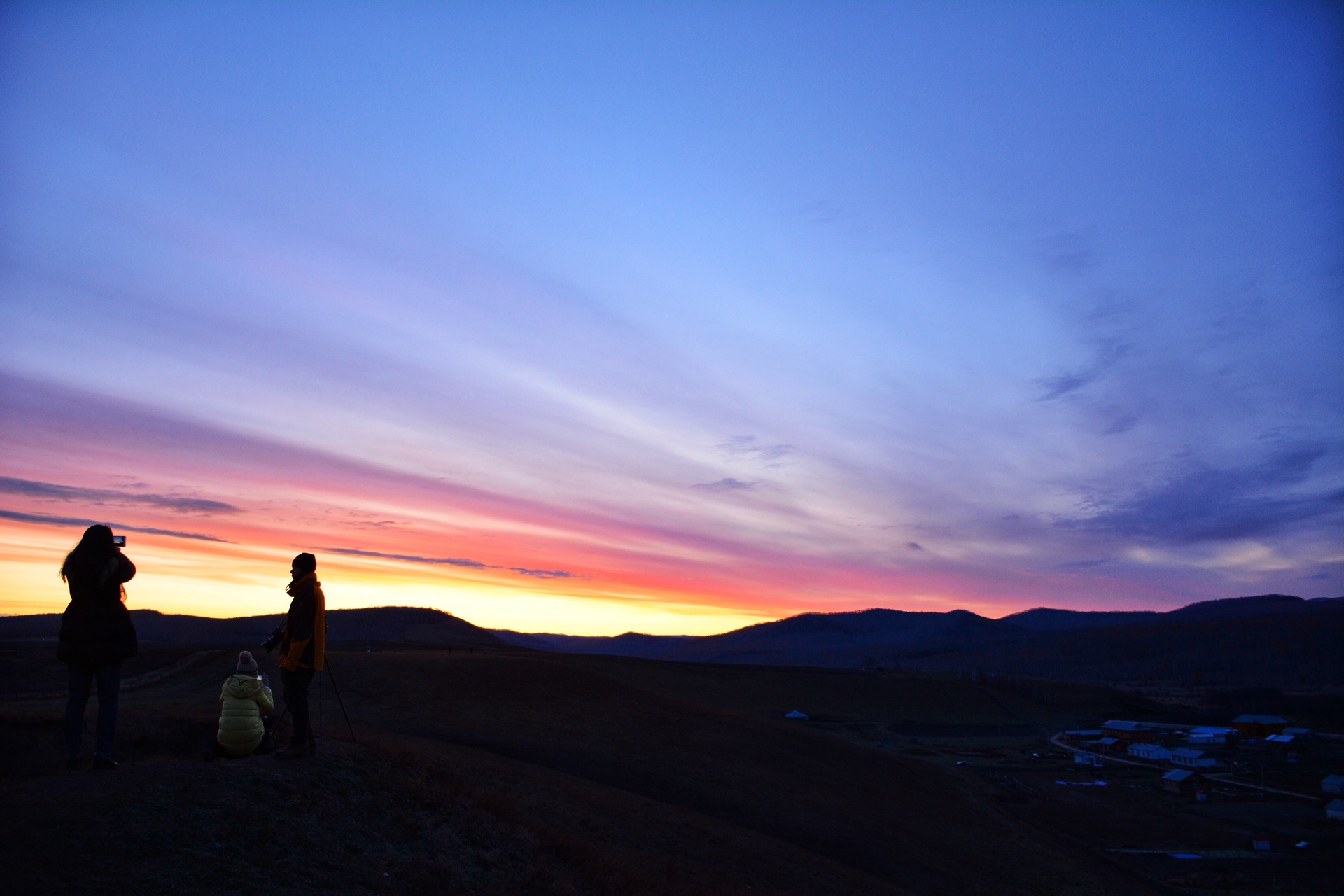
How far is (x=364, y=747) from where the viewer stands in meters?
13.9

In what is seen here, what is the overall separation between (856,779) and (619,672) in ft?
152

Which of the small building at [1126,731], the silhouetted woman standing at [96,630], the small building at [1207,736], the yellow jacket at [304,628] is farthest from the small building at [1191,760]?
the silhouetted woman standing at [96,630]

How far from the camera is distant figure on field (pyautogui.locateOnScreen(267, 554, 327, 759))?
1114 centimetres

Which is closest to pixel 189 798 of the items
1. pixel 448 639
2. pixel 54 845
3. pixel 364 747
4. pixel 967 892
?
pixel 54 845

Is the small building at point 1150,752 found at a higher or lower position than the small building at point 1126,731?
higher

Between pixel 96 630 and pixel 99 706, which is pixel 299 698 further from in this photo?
pixel 96 630

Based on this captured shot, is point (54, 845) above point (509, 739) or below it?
above

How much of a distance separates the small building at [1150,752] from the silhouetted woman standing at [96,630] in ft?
265

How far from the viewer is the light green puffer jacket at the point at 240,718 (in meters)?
10.9

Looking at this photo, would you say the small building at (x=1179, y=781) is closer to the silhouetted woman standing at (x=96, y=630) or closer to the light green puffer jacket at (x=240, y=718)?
the light green puffer jacket at (x=240, y=718)

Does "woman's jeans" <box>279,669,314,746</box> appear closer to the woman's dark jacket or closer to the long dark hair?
the woman's dark jacket

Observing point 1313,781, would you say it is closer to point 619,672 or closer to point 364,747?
point 619,672

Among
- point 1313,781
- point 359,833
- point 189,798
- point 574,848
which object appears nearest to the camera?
point 189,798

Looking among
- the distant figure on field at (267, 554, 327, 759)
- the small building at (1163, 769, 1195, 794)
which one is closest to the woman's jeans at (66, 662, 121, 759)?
the distant figure on field at (267, 554, 327, 759)
